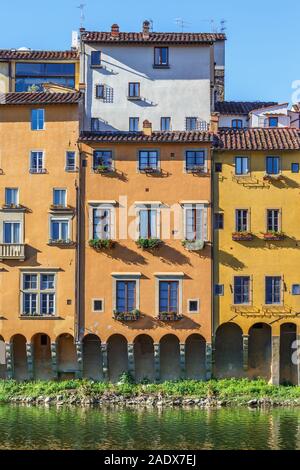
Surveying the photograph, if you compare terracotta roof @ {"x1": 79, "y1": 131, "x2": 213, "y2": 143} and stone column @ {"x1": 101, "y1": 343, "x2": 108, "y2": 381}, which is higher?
terracotta roof @ {"x1": 79, "y1": 131, "x2": 213, "y2": 143}

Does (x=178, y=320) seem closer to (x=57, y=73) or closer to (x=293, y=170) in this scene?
(x=293, y=170)

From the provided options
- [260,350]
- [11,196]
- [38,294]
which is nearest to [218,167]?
[260,350]

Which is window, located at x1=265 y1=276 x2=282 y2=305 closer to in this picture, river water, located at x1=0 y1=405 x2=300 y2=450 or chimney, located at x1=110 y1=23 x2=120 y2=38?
river water, located at x1=0 y1=405 x2=300 y2=450

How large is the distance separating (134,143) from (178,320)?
1009 cm

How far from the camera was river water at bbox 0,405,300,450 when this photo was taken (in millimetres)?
47812

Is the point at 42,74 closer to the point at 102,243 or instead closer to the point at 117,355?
the point at 102,243

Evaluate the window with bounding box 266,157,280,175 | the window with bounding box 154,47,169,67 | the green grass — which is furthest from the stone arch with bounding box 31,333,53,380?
the window with bounding box 154,47,169,67

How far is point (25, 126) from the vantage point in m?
62.8

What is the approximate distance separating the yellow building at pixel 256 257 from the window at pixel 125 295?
452cm

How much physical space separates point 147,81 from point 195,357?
16.2 metres

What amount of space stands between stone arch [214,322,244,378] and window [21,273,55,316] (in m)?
9.45

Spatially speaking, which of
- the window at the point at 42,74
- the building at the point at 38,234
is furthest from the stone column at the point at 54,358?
the window at the point at 42,74
